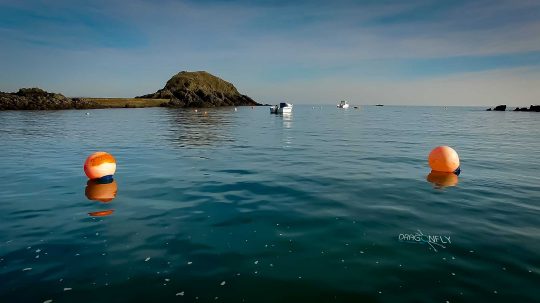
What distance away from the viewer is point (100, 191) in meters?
14.0

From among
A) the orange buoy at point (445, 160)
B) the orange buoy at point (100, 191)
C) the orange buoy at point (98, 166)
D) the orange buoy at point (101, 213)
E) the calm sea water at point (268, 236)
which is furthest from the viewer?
the orange buoy at point (445, 160)

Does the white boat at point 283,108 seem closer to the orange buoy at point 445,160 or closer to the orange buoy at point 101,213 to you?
the orange buoy at point 445,160

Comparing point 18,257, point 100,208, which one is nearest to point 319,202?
point 100,208

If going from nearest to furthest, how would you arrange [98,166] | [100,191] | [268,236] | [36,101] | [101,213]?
[268,236] < [101,213] < [100,191] < [98,166] < [36,101]

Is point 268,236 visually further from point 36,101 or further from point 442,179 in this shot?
point 36,101

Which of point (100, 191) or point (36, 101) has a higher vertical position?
point (36, 101)

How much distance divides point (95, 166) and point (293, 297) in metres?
11.8

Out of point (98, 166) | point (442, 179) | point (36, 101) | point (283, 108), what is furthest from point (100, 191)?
point (36, 101)

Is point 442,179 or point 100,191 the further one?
point 442,179

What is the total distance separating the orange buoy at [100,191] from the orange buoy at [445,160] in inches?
611

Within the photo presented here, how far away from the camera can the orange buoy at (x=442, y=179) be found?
15.8 m

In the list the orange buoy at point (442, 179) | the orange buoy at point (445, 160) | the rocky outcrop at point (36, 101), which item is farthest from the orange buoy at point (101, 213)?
the rocky outcrop at point (36, 101)

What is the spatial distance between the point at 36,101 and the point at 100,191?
116 m

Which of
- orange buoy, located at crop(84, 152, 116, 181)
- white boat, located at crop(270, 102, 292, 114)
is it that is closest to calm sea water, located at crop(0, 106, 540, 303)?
orange buoy, located at crop(84, 152, 116, 181)
